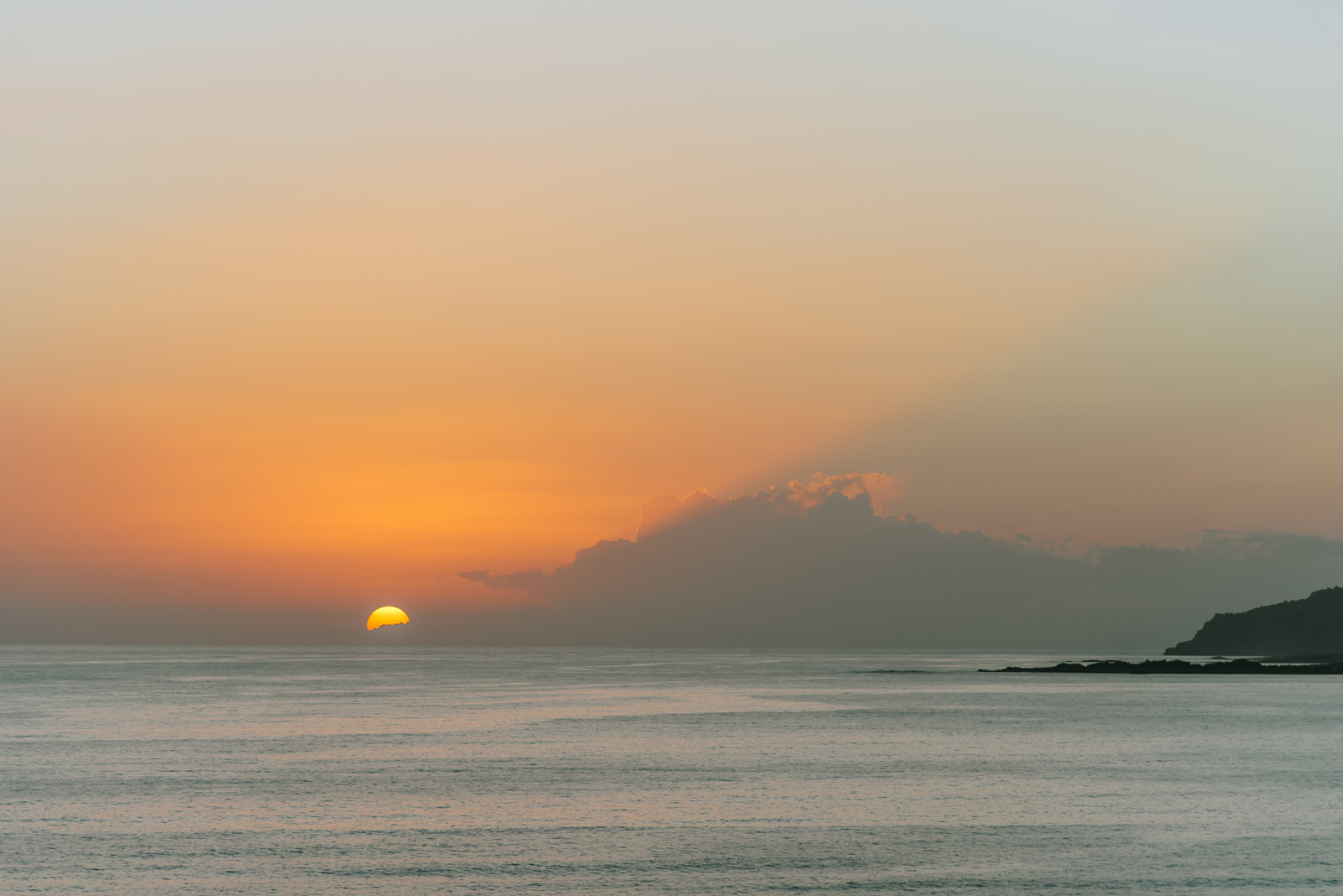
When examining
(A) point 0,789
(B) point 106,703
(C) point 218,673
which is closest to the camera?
(A) point 0,789

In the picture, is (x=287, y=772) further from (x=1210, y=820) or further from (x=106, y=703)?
(x=106, y=703)

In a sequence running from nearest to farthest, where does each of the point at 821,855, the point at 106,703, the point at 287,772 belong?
the point at 821,855, the point at 287,772, the point at 106,703

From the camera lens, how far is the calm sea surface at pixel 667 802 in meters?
32.0

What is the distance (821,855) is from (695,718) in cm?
5520

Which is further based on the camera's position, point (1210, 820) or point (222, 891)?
point (1210, 820)

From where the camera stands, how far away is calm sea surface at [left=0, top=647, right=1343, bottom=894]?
105 feet

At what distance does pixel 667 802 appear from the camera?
1735 inches

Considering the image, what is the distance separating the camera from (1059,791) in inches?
1884

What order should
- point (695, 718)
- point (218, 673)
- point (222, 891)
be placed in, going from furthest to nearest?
point (218, 673) < point (695, 718) < point (222, 891)

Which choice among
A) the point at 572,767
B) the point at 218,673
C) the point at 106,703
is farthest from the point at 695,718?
the point at 218,673

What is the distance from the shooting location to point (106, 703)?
10650cm

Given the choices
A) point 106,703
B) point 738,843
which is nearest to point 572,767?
point 738,843

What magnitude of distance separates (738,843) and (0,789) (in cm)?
3282

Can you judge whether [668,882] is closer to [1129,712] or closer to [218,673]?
[1129,712]
